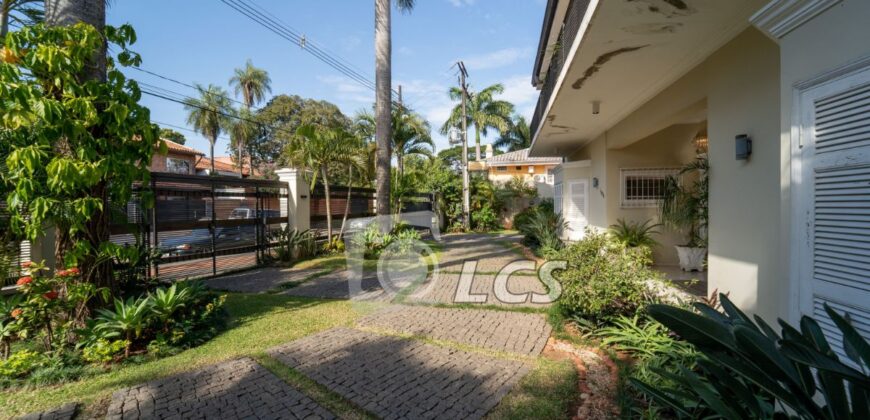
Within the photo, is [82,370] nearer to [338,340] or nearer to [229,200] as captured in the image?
[338,340]

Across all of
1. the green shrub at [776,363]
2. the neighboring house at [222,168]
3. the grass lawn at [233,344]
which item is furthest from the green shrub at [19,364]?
the neighboring house at [222,168]

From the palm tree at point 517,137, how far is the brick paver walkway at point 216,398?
3071 centimetres

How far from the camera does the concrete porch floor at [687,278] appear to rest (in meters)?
5.83

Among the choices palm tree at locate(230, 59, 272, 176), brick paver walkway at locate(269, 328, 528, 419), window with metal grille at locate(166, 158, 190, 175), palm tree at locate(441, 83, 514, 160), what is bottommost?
brick paver walkway at locate(269, 328, 528, 419)

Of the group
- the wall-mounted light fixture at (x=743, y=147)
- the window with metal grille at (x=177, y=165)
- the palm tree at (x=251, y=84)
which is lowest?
the wall-mounted light fixture at (x=743, y=147)

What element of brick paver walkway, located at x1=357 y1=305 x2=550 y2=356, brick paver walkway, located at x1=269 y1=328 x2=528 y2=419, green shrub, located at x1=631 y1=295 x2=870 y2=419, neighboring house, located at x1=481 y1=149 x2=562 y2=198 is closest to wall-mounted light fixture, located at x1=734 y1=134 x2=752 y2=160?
green shrub, located at x1=631 y1=295 x2=870 y2=419

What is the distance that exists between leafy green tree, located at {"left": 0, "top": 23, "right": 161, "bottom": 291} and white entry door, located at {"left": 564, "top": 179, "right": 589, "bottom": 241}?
383 inches

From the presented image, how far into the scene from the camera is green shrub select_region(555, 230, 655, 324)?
4.14 meters

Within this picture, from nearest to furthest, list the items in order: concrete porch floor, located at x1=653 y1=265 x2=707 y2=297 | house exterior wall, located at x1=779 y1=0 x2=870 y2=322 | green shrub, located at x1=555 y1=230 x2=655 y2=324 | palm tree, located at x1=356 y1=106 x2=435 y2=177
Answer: house exterior wall, located at x1=779 y1=0 x2=870 y2=322
green shrub, located at x1=555 y1=230 x2=655 y2=324
concrete porch floor, located at x1=653 y1=265 x2=707 y2=297
palm tree, located at x1=356 y1=106 x2=435 y2=177

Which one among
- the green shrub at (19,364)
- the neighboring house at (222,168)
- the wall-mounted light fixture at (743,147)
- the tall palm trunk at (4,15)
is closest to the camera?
the green shrub at (19,364)

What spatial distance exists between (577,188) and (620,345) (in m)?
7.67

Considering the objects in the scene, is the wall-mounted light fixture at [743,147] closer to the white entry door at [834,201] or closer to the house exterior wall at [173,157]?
the white entry door at [834,201]

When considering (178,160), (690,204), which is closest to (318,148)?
(690,204)

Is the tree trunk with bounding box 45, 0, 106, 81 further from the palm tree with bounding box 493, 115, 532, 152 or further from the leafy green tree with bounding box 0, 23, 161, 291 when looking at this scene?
the palm tree with bounding box 493, 115, 532, 152
